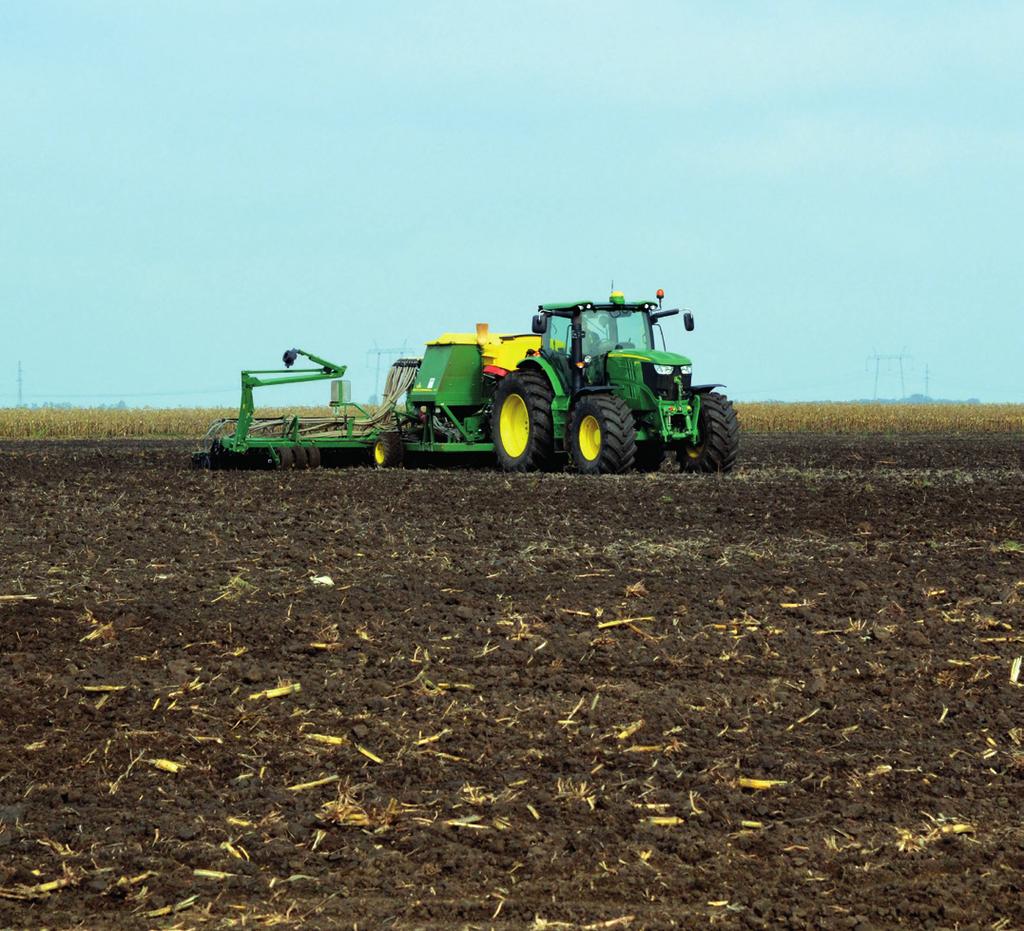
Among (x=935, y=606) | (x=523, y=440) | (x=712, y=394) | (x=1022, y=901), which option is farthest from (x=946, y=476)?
(x=1022, y=901)

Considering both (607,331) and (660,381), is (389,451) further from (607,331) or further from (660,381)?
(660,381)

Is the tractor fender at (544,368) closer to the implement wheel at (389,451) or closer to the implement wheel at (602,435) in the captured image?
the implement wheel at (602,435)

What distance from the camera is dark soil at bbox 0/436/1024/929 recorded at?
Answer: 4867 millimetres

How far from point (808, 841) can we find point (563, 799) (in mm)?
984

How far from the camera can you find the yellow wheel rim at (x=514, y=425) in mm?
20297

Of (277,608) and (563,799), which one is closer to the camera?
(563,799)

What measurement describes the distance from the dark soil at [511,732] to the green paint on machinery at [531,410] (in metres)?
6.96

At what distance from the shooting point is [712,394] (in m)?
19.4

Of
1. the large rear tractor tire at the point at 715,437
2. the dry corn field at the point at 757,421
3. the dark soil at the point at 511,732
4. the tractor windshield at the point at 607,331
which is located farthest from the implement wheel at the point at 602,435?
the dry corn field at the point at 757,421

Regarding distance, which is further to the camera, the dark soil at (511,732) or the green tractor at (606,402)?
the green tractor at (606,402)

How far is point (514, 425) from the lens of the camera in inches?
806

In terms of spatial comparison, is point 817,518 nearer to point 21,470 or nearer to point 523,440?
point 523,440

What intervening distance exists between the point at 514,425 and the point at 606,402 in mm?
2264

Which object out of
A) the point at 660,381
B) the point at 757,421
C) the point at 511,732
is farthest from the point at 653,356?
the point at 757,421
